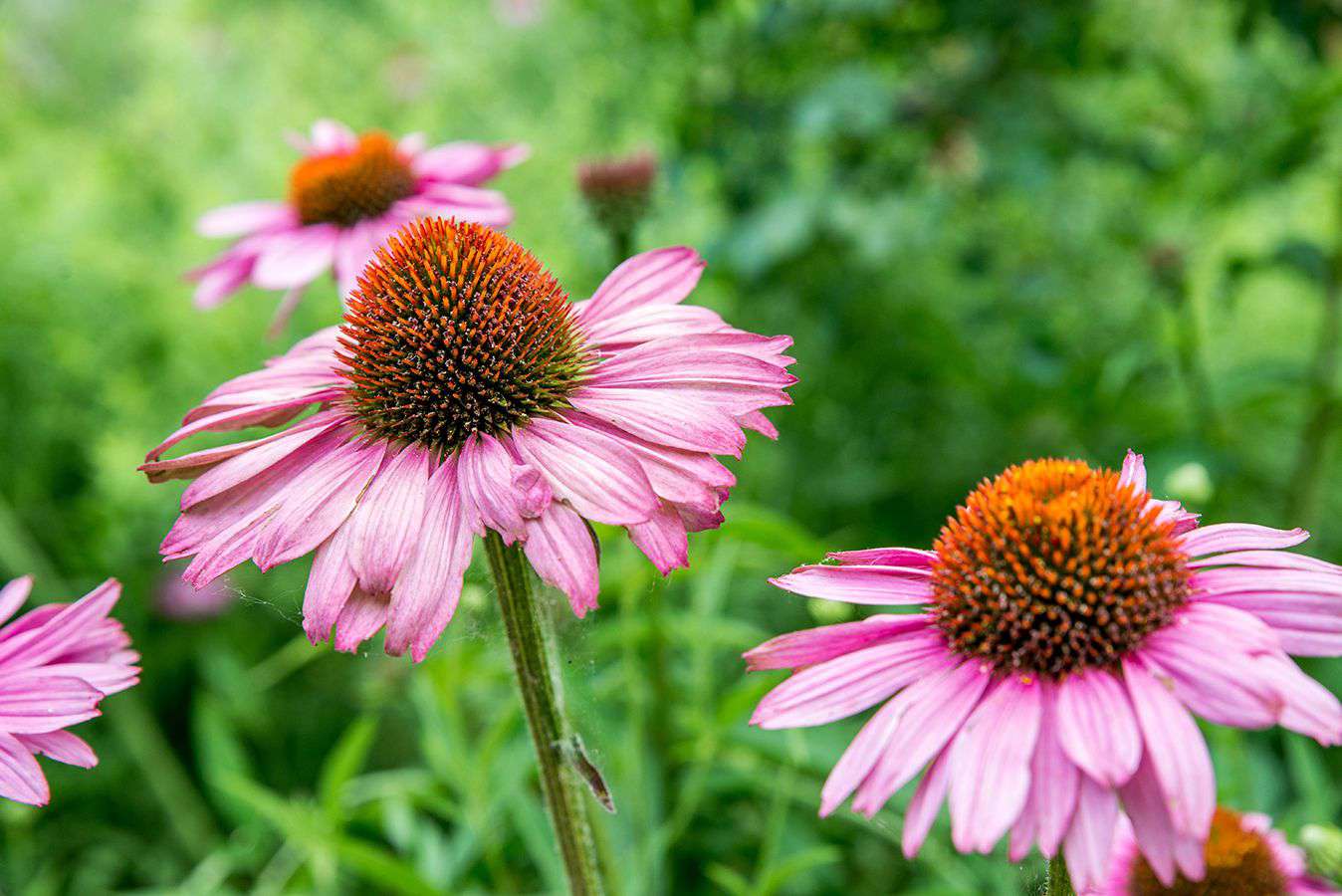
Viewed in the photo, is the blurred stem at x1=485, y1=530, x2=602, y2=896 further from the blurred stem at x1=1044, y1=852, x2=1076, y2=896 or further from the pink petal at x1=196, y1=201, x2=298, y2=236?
the pink petal at x1=196, y1=201, x2=298, y2=236

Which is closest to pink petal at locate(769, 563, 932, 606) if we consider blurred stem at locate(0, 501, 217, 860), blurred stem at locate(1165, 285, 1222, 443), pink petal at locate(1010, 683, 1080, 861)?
pink petal at locate(1010, 683, 1080, 861)

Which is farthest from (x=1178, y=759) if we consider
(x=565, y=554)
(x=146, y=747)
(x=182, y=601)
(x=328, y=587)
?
(x=182, y=601)

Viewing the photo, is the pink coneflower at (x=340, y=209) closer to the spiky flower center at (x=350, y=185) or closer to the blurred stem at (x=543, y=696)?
the spiky flower center at (x=350, y=185)

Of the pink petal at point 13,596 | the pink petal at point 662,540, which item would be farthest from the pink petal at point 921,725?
the pink petal at point 13,596

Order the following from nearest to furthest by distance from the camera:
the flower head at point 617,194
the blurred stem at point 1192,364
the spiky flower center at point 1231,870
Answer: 1. the spiky flower center at point 1231,870
2. the flower head at point 617,194
3. the blurred stem at point 1192,364

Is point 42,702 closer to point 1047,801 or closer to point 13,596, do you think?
point 13,596

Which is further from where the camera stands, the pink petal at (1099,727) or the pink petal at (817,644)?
the pink petal at (817,644)

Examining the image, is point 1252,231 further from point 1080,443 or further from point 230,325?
point 230,325
